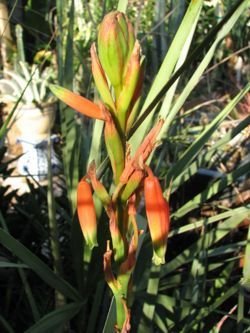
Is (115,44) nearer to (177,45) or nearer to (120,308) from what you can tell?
(177,45)

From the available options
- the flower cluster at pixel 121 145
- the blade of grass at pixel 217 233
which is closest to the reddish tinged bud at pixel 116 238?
the flower cluster at pixel 121 145

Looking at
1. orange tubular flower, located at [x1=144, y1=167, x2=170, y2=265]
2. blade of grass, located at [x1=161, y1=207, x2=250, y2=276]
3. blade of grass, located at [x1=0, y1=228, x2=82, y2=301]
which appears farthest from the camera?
blade of grass, located at [x1=161, y1=207, x2=250, y2=276]

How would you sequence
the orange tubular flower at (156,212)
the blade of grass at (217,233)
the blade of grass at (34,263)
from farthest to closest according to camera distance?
the blade of grass at (217,233) → the blade of grass at (34,263) → the orange tubular flower at (156,212)

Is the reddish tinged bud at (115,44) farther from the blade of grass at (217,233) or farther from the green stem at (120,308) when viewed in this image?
the blade of grass at (217,233)

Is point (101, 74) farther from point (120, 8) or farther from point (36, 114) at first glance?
point (36, 114)

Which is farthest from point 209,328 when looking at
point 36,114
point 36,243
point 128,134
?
point 36,114

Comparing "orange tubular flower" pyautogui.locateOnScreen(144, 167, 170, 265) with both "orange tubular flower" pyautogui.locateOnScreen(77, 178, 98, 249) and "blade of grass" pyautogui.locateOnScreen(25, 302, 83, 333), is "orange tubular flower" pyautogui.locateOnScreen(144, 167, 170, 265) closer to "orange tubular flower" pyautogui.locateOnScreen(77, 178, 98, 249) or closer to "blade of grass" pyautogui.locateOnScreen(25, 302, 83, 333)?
"orange tubular flower" pyautogui.locateOnScreen(77, 178, 98, 249)

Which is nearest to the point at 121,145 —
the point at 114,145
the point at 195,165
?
the point at 114,145

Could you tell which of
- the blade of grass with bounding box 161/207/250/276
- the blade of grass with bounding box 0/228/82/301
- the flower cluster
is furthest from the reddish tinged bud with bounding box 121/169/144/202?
the blade of grass with bounding box 161/207/250/276
